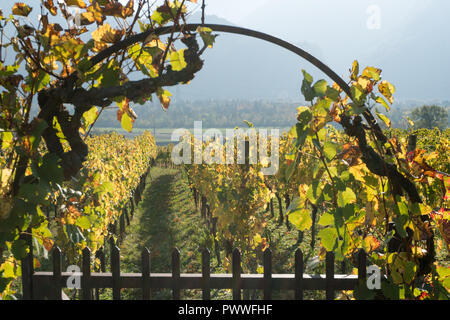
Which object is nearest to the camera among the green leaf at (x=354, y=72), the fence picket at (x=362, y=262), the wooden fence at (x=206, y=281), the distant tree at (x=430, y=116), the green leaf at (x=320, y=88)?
the green leaf at (x=320, y=88)

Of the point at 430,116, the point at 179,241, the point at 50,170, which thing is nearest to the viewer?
the point at 50,170

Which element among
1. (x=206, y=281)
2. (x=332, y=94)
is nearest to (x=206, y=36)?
(x=332, y=94)

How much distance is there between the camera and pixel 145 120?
152500 millimetres

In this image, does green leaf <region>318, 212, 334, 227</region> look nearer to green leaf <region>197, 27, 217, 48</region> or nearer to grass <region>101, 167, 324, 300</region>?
green leaf <region>197, 27, 217, 48</region>

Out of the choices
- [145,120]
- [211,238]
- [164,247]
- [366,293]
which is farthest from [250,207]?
[145,120]

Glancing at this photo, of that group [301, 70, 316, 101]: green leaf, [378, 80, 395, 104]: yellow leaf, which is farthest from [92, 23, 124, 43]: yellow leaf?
[378, 80, 395, 104]: yellow leaf

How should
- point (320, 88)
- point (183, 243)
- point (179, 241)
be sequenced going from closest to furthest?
1. point (320, 88)
2. point (183, 243)
3. point (179, 241)

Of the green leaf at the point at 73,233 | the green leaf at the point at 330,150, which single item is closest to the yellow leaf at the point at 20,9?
the green leaf at the point at 73,233

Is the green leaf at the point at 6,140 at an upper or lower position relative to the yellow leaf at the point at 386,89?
lower

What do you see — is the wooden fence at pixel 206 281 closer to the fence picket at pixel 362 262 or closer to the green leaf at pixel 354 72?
the fence picket at pixel 362 262

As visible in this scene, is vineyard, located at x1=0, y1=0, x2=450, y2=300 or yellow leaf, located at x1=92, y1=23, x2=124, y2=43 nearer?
vineyard, located at x1=0, y1=0, x2=450, y2=300

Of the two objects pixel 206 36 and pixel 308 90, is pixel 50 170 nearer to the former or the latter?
pixel 206 36

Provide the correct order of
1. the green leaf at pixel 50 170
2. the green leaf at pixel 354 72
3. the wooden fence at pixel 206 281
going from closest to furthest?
the green leaf at pixel 50 170 → the green leaf at pixel 354 72 → the wooden fence at pixel 206 281
